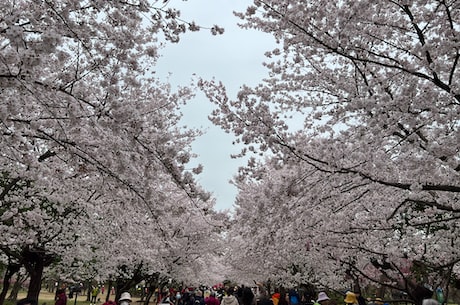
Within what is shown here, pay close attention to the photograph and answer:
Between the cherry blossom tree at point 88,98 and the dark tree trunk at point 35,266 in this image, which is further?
the dark tree trunk at point 35,266

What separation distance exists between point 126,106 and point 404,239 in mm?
8287

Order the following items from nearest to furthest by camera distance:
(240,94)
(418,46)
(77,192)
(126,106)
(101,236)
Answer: (126,106), (418,46), (240,94), (77,192), (101,236)

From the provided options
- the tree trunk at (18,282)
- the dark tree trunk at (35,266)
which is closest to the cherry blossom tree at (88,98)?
the dark tree trunk at (35,266)

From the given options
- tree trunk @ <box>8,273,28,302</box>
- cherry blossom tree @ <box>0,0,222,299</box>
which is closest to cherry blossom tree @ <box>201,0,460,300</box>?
cherry blossom tree @ <box>0,0,222,299</box>

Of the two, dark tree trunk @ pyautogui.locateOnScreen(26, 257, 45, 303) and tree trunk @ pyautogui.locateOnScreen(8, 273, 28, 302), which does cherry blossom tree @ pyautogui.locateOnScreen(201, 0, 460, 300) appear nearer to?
dark tree trunk @ pyautogui.locateOnScreen(26, 257, 45, 303)

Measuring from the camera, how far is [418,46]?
183 inches

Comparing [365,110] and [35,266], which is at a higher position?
[365,110]

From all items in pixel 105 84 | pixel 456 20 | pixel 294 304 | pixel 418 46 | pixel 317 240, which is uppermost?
pixel 456 20

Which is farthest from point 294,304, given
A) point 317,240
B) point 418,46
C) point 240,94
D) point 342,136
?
point 418,46

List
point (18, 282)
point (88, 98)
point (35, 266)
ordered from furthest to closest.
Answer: point (18, 282), point (35, 266), point (88, 98)

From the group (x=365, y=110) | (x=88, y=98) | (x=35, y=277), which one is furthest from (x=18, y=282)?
(x=365, y=110)

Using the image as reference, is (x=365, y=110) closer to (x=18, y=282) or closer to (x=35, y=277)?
(x=35, y=277)

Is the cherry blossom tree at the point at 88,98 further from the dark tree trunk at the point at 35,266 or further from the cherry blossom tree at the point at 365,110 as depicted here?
the dark tree trunk at the point at 35,266

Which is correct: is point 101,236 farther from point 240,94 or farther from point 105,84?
point 105,84
